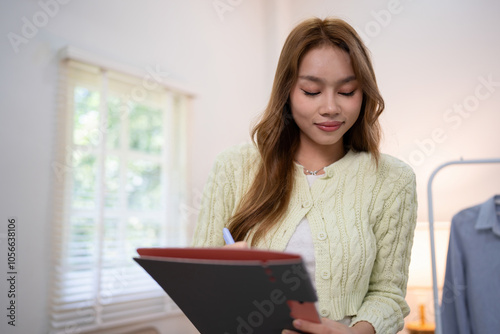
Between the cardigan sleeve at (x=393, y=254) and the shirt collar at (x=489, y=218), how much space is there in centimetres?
48

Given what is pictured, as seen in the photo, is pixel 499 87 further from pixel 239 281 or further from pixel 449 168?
pixel 239 281

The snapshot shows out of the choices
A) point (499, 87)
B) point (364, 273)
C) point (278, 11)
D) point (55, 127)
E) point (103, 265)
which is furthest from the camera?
point (278, 11)

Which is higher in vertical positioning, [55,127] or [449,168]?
[55,127]

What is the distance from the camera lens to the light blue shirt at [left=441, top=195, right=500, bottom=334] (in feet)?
4.42

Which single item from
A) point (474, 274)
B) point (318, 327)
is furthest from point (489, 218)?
point (318, 327)

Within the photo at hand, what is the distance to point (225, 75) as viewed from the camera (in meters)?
3.32

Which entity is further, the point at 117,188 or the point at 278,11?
the point at 278,11

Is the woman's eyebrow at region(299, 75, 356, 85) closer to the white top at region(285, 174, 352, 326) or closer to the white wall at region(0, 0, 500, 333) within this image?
the white top at region(285, 174, 352, 326)

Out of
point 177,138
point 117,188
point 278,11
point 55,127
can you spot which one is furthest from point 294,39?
point 278,11

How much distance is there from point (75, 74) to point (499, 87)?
2337 millimetres

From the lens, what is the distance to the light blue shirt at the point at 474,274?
135 cm

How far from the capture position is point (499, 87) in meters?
2.58

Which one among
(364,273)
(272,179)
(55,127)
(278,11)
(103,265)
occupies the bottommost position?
(103,265)

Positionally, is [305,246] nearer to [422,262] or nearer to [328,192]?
[328,192]
